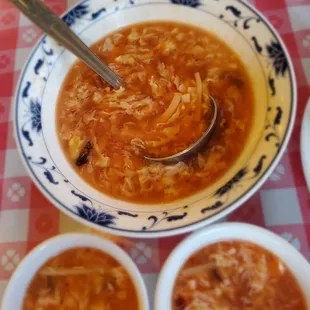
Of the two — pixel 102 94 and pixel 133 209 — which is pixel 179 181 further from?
pixel 102 94

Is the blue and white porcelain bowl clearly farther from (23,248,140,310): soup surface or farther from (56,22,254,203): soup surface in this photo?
(23,248,140,310): soup surface

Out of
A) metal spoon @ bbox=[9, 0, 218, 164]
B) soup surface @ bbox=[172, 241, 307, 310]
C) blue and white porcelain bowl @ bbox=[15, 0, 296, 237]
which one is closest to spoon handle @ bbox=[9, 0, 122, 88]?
metal spoon @ bbox=[9, 0, 218, 164]

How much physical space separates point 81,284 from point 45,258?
0.13 m

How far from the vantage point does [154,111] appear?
4.67ft

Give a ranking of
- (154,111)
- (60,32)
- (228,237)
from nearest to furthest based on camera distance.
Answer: (228,237) → (60,32) → (154,111)

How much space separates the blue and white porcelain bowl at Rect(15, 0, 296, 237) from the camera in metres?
1.12

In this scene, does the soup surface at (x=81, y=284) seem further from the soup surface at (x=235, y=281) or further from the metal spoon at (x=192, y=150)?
the metal spoon at (x=192, y=150)

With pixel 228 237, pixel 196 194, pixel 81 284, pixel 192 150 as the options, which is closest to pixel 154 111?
pixel 192 150

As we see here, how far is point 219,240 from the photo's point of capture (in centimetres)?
120

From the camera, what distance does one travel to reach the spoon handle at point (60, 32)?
47.6 inches

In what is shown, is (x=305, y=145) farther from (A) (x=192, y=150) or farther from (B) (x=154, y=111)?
(B) (x=154, y=111)

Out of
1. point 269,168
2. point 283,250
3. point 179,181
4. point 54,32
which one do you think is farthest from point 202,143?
point 54,32

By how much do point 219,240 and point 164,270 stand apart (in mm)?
183

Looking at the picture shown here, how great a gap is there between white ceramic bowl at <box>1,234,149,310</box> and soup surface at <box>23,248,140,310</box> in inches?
0.9
